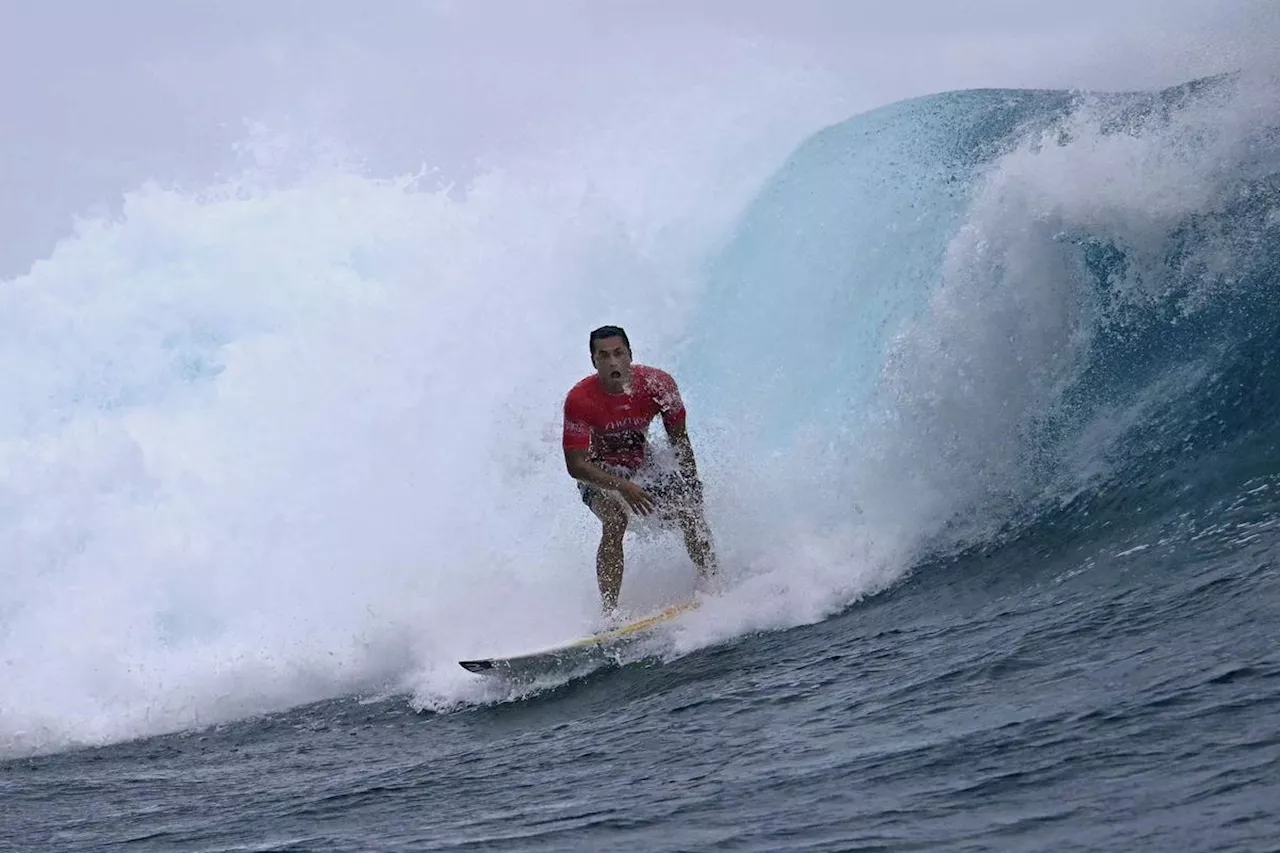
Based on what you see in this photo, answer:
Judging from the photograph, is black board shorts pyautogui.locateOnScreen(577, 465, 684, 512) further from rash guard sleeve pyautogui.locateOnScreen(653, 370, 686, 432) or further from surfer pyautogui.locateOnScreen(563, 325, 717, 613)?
rash guard sleeve pyautogui.locateOnScreen(653, 370, 686, 432)

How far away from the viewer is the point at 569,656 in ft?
26.4

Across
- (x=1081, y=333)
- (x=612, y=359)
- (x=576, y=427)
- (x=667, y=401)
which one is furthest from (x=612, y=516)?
(x=1081, y=333)

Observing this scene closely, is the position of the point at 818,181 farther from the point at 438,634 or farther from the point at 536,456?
the point at 438,634

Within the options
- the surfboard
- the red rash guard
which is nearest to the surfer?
the red rash guard

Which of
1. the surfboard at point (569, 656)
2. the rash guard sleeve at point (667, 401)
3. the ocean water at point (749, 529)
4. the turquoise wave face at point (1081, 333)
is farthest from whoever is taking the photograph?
the turquoise wave face at point (1081, 333)

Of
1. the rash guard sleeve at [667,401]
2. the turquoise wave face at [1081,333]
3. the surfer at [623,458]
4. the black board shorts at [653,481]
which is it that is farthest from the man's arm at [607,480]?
the turquoise wave face at [1081,333]

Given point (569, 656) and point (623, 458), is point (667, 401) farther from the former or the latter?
point (569, 656)

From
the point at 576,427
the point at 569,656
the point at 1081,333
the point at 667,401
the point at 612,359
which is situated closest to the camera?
the point at 569,656

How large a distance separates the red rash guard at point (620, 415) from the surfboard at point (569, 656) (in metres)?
0.97

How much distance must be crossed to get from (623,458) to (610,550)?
49cm

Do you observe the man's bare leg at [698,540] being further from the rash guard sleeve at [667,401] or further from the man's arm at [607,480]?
the rash guard sleeve at [667,401]

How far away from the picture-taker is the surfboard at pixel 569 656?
8.00 metres

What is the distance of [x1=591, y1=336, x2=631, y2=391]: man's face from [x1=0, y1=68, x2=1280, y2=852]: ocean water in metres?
1.26

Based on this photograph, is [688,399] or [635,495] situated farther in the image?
[688,399]
